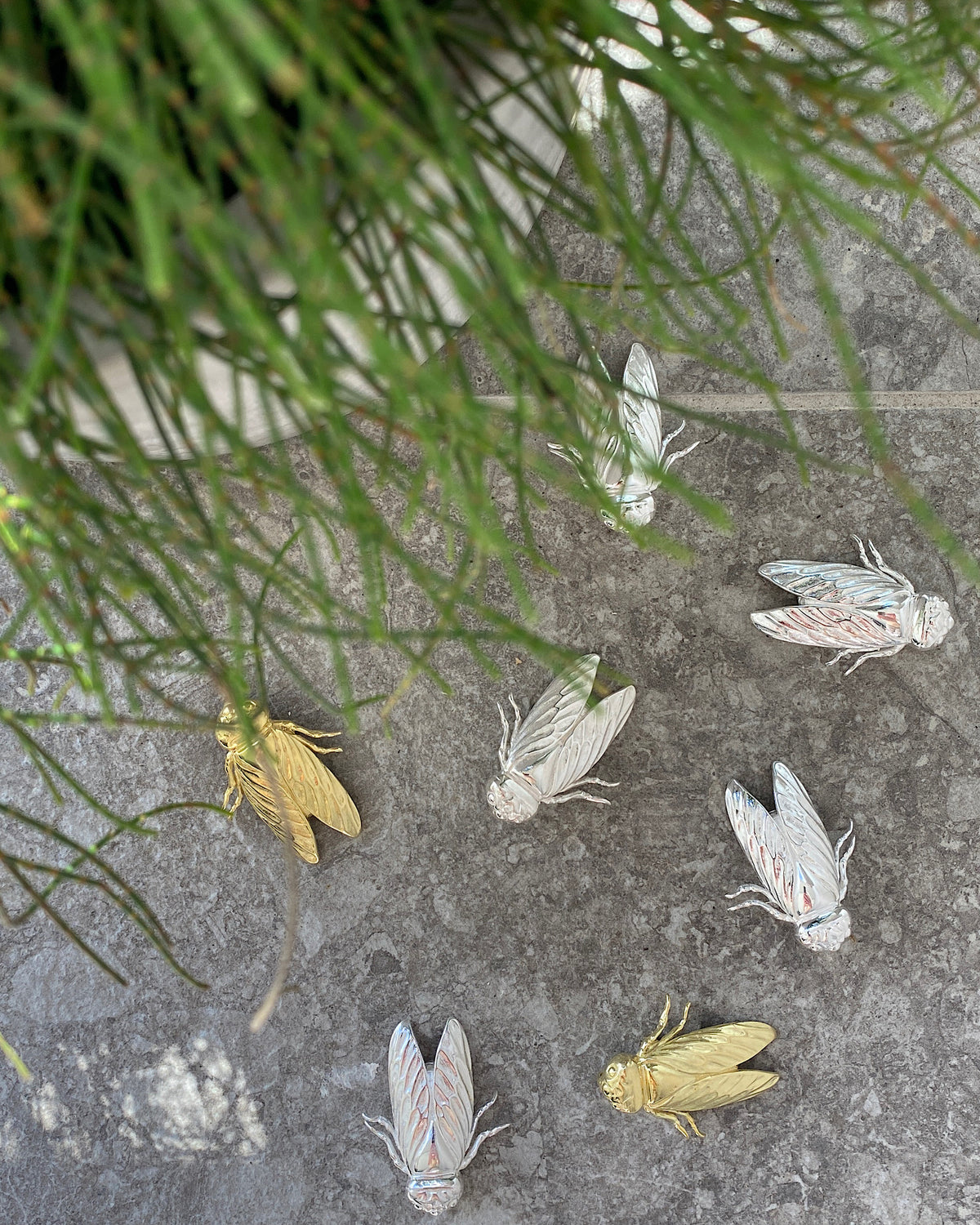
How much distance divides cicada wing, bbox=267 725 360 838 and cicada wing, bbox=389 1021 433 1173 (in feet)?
0.78

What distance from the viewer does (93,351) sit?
449mm

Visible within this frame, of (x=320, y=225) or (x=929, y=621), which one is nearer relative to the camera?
(x=320, y=225)

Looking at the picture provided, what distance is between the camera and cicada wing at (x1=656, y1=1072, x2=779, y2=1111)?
37.9 inches

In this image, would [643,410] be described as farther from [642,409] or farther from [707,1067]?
[707,1067]

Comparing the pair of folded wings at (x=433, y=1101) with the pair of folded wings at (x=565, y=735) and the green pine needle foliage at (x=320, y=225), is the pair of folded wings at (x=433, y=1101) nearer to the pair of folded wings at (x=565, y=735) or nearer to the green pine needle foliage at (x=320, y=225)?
the pair of folded wings at (x=565, y=735)

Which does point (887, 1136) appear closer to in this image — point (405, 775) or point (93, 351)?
point (405, 775)

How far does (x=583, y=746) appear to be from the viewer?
98 cm

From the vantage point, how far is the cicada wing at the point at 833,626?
955mm

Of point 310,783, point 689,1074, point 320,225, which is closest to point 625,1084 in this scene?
point 689,1074

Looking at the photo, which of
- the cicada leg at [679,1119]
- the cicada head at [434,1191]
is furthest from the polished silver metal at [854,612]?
the cicada head at [434,1191]

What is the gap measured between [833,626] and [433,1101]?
63 cm

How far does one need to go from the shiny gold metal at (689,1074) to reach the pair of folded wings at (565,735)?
0.27 metres

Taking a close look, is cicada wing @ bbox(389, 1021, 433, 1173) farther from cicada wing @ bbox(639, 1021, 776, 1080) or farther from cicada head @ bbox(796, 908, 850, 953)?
cicada head @ bbox(796, 908, 850, 953)

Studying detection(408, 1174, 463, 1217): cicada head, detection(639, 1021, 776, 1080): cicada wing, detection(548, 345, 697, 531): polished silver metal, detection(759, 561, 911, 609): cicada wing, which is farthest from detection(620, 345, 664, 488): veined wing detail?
detection(408, 1174, 463, 1217): cicada head
